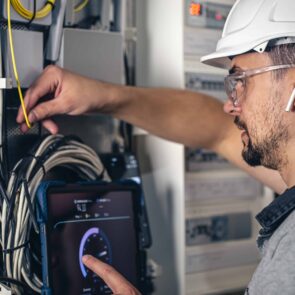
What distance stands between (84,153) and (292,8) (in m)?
0.59

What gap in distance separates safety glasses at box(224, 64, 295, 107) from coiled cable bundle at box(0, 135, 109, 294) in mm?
402

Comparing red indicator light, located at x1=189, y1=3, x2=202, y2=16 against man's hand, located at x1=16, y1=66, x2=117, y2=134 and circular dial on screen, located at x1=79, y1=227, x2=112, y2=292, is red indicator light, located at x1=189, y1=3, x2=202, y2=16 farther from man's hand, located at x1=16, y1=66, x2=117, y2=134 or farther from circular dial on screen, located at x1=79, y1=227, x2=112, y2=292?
circular dial on screen, located at x1=79, y1=227, x2=112, y2=292

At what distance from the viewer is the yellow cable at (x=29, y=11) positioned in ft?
3.63

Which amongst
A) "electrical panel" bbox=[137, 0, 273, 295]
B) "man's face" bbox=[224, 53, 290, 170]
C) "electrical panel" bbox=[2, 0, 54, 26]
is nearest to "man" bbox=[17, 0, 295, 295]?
"man's face" bbox=[224, 53, 290, 170]

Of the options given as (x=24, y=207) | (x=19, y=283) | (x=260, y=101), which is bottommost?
(x=19, y=283)

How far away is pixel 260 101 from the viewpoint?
1.12m

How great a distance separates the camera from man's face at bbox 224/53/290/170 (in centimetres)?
109

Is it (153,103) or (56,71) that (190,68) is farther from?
(56,71)

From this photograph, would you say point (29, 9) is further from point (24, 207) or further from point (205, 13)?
point (205, 13)

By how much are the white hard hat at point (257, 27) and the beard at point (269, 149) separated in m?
→ 0.18

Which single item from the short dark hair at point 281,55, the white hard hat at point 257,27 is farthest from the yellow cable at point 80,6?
the short dark hair at point 281,55

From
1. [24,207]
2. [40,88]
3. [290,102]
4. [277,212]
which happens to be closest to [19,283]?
[24,207]

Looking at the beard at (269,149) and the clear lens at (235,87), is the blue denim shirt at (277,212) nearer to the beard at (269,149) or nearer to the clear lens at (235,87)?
the beard at (269,149)

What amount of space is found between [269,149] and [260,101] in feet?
0.35
